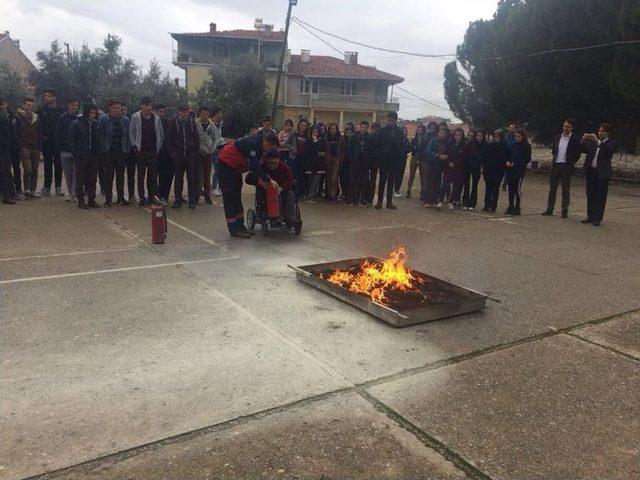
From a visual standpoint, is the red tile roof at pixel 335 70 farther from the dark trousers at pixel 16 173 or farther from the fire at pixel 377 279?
the fire at pixel 377 279

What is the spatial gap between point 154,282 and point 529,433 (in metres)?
4.10

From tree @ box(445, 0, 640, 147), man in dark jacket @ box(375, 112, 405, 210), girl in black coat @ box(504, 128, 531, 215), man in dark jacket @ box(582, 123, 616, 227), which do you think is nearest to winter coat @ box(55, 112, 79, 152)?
man in dark jacket @ box(375, 112, 405, 210)

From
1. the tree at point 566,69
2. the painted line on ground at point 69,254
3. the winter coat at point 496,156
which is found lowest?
the painted line on ground at point 69,254

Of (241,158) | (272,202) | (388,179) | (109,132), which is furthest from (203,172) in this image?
(388,179)

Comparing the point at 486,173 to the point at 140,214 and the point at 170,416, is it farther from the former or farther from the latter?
the point at 170,416

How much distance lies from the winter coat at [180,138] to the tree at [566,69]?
14.9 m

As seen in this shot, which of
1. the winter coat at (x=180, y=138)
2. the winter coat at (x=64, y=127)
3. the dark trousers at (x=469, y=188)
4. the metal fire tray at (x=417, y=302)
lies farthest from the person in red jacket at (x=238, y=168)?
the dark trousers at (x=469, y=188)

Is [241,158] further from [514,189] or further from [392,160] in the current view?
[514,189]

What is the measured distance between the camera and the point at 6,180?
1014 cm

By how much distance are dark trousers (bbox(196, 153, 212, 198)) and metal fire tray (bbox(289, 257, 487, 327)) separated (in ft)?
19.3

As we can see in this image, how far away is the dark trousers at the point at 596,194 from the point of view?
1052cm

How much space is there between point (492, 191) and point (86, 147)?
8650mm

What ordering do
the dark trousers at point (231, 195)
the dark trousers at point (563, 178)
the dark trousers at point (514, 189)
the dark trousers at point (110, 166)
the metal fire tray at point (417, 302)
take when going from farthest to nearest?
the dark trousers at point (514, 189) < the dark trousers at point (563, 178) < the dark trousers at point (110, 166) < the dark trousers at point (231, 195) < the metal fire tray at point (417, 302)

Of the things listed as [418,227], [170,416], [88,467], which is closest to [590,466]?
[170,416]
